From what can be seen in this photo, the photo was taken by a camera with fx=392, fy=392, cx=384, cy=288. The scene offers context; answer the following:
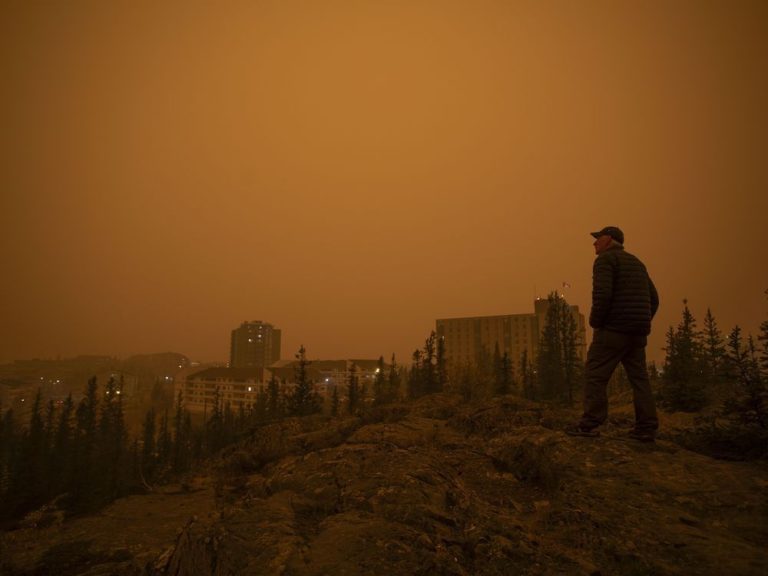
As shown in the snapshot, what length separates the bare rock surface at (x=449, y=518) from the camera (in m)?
3.58

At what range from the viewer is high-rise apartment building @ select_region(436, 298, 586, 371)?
131m

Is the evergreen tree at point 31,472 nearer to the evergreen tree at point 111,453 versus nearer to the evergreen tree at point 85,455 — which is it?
the evergreen tree at point 85,455

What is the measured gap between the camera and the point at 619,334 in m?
6.86

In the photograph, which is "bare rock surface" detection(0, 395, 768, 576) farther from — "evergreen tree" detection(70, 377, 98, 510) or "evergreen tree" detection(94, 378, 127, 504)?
"evergreen tree" detection(70, 377, 98, 510)

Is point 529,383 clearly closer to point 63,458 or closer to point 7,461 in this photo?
point 63,458

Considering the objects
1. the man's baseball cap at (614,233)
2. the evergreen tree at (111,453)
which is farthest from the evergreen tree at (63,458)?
the man's baseball cap at (614,233)

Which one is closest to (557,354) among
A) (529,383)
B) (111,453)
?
(529,383)

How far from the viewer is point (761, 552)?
3.54 meters

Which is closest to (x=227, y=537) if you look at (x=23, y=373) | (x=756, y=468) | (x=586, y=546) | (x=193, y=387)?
(x=586, y=546)

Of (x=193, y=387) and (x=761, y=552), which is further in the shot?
(x=193, y=387)

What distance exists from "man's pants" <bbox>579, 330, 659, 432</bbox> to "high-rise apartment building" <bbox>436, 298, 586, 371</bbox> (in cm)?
11998

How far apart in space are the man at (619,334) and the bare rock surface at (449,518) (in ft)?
1.71

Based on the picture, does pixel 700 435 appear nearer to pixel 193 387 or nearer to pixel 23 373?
pixel 193 387

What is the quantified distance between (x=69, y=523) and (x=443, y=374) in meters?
58.2
